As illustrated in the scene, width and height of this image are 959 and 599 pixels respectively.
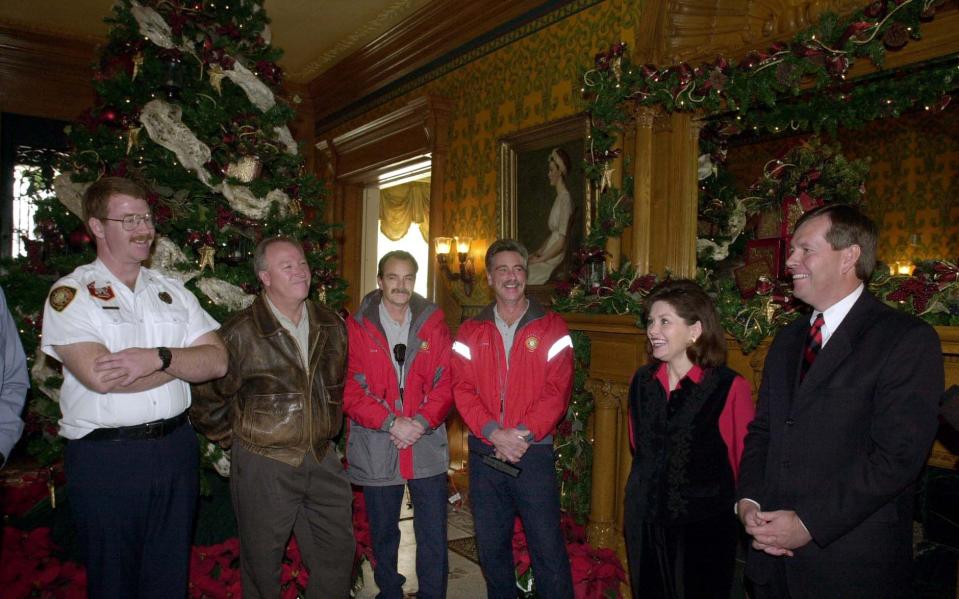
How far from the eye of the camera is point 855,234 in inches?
77.7

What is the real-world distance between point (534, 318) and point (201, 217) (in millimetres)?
1799

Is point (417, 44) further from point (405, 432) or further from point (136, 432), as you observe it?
point (136, 432)

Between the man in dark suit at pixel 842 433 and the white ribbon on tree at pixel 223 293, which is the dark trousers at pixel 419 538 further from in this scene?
the man in dark suit at pixel 842 433

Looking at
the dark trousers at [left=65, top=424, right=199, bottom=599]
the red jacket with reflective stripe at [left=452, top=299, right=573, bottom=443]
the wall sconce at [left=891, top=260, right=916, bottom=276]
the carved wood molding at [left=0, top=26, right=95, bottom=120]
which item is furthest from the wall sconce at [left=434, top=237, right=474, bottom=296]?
the carved wood molding at [left=0, top=26, right=95, bottom=120]

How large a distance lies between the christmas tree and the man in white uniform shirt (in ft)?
3.25

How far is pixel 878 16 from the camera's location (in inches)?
125

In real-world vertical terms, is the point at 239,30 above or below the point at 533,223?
above

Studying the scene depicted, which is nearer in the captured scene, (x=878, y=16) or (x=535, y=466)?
(x=535, y=466)

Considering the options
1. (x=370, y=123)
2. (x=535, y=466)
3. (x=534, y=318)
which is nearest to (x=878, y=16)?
(x=534, y=318)

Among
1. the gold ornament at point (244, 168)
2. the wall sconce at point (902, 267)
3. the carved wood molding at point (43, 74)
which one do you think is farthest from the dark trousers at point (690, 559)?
the carved wood molding at point (43, 74)

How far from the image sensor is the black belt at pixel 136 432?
7.34 ft

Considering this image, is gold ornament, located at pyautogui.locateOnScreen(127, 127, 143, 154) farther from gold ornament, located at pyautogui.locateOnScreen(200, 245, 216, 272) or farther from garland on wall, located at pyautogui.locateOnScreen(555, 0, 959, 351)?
garland on wall, located at pyautogui.locateOnScreen(555, 0, 959, 351)

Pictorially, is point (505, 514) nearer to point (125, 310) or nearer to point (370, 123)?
point (125, 310)

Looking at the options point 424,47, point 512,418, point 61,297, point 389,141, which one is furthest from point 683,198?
point 389,141
